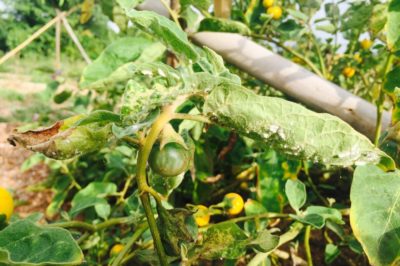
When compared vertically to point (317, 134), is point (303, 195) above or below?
below

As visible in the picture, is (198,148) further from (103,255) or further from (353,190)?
(353,190)

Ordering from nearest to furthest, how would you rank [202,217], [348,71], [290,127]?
[290,127] < [202,217] < [348,71]

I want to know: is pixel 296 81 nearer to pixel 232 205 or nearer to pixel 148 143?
pixel 232 205

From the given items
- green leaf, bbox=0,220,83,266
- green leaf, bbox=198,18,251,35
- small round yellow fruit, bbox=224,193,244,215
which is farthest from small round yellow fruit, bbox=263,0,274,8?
green leaf, bbox=0,220,83,266

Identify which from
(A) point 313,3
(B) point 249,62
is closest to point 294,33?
(A) point 313,3

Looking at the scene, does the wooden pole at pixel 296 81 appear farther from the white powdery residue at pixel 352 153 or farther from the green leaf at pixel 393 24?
the white powdery residue at pixel 352 153

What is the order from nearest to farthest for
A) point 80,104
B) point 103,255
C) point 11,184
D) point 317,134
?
point 317,134 → point 103,255 → point 80,104 → point 11,184

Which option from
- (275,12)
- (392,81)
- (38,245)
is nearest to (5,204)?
(38,245)

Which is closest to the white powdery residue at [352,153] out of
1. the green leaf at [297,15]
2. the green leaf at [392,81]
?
the green leaf at [392,81]
